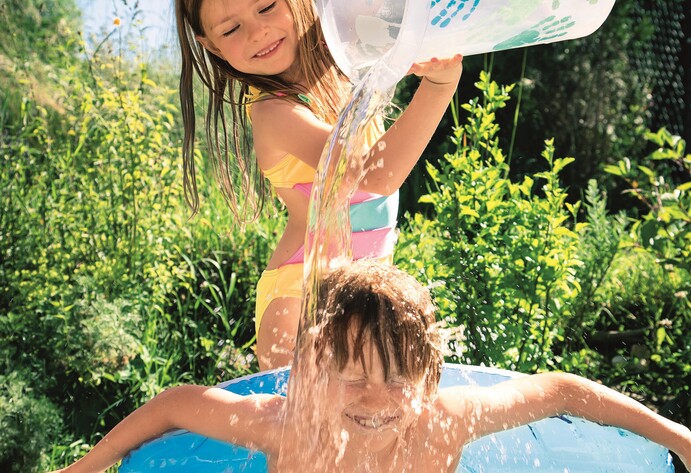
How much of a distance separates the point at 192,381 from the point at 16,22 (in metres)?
2.49

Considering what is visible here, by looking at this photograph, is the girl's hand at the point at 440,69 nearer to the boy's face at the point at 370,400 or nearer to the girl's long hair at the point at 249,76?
the girl's long hair at the point at 249,76

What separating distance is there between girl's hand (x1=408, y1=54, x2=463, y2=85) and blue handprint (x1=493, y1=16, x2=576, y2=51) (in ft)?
0.28

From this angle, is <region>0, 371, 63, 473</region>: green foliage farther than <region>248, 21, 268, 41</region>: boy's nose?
Yes

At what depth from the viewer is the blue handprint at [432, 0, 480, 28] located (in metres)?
1.72

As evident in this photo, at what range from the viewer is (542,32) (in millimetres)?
1828

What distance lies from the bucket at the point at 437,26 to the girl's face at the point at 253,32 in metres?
0.33

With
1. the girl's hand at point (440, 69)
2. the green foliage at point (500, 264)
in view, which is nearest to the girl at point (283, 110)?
the girl's hand at point (440, 69)

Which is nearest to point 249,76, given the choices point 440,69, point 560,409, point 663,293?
point 440,69

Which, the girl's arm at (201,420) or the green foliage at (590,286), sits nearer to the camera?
the girl's arm at (201,420)

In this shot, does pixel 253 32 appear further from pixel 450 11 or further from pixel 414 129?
pixel 450 11

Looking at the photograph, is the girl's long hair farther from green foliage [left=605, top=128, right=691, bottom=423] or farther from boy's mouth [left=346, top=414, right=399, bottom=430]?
green foliage [left=605, top=128, right=691, bottom=423]

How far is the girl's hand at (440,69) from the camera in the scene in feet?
6.05

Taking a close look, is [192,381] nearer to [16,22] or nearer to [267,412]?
[267,412]

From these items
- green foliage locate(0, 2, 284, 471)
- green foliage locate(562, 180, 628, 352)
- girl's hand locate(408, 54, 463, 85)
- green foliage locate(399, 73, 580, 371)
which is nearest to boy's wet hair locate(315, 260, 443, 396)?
girl's hand locate(408, 54, 463, 85)
